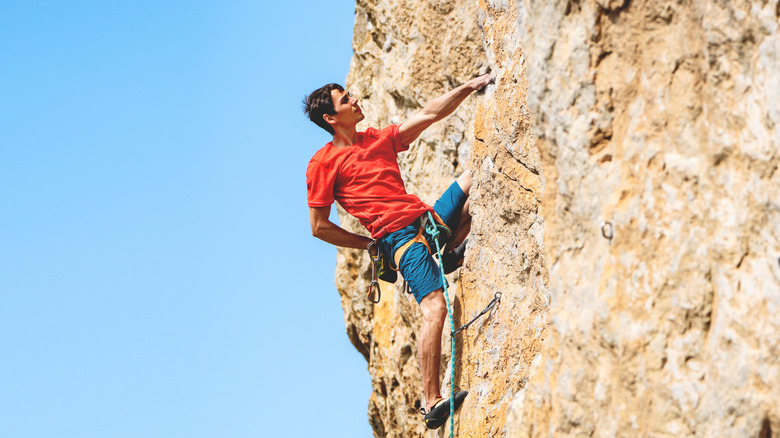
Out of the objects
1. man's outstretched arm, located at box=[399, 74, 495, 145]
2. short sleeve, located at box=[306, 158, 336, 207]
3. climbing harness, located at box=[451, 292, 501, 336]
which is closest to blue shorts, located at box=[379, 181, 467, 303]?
climbing harness, located at box=[451, 292, 501, 336]

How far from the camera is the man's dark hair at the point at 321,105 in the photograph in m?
7.61

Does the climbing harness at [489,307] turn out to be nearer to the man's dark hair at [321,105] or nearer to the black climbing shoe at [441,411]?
the black climbing shoe at [441,411]

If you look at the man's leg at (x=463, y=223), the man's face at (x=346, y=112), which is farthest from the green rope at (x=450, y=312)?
the man's face at (x=346, y=112)

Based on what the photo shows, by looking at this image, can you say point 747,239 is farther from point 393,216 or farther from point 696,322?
point 393,216

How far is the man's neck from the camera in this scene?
7.56 metres

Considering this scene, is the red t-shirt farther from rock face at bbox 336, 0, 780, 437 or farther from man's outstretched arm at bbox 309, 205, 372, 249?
rock face at bbox 336, 0, 780, 437

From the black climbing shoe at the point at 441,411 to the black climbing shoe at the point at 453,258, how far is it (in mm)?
1417

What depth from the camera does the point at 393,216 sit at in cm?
A: 725

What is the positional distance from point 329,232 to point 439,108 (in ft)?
5.17

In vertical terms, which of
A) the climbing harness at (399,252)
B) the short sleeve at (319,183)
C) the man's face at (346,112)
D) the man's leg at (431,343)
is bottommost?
the man's leg at (431,343)

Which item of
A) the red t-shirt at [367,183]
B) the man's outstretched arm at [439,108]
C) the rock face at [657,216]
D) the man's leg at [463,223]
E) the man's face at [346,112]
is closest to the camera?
the rock face at [657,216]

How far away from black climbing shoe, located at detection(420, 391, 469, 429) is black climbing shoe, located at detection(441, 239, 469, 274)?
1417mm

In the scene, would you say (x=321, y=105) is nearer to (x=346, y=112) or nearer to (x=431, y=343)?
(x=346, y=112)

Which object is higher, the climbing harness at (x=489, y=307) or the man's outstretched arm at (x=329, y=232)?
the man's outstretched arm at (x=329, y=232)
